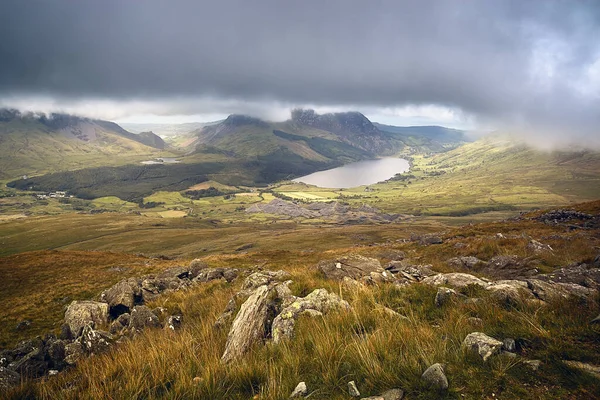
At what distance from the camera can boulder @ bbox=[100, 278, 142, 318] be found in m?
16.0

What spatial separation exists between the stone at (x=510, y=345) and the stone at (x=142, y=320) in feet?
31.3

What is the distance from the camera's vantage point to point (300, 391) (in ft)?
13.4

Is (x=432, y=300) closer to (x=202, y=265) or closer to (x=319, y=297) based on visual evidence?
(x=319, y=297)

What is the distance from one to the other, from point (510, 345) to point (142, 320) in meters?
10.4

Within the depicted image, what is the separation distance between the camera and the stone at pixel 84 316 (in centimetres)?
1212

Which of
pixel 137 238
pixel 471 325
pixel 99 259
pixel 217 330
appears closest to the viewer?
pixel 471 325

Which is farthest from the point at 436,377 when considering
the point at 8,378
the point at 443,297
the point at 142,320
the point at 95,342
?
the point at 142,320

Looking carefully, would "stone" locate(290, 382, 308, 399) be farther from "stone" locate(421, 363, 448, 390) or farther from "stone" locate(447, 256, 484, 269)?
"stone" locate(447, 256, 484, 269)

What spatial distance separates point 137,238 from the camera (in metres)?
125

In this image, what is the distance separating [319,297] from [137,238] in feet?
449

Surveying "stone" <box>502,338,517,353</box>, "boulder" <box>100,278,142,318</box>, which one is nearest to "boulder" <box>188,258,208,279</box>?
"boulder" <box>100,278,142,318</box>

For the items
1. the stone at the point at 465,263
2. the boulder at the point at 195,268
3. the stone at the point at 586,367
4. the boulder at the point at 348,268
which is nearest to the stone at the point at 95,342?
the boulder at the point at 348,268

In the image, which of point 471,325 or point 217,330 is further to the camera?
point 217,330

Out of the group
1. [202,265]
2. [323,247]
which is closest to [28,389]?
[202,265]
